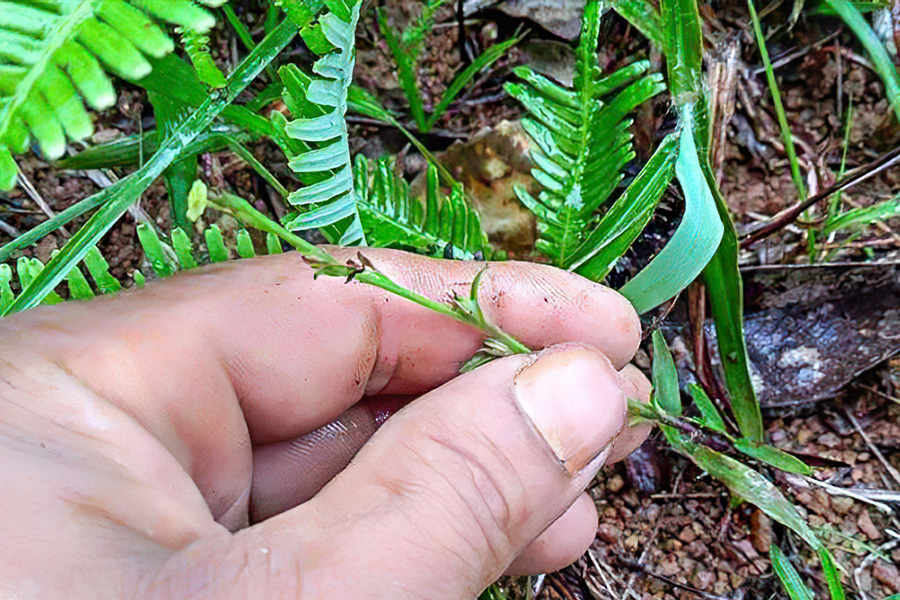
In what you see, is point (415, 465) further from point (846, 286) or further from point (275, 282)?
point (846, 286)

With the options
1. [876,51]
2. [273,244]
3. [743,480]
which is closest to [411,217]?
[273,244]

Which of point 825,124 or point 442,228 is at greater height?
point 442,228

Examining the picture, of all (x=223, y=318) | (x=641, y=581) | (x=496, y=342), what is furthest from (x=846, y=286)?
(x=223, y=318)

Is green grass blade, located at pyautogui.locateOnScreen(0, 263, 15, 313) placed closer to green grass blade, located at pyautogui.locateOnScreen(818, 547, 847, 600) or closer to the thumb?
the thumb

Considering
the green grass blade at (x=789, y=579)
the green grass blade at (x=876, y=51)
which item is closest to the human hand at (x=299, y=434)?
the green grass blade at (x=789, y=579)

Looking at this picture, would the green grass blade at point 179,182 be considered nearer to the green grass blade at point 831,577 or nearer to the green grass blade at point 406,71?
the green grass blade at point 406,71

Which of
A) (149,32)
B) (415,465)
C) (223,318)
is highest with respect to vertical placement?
(149,32)

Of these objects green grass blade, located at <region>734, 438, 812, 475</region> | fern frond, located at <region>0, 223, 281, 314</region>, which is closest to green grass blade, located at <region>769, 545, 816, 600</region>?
green grass blade, located at <region>734, 438, 812, 475</region>
